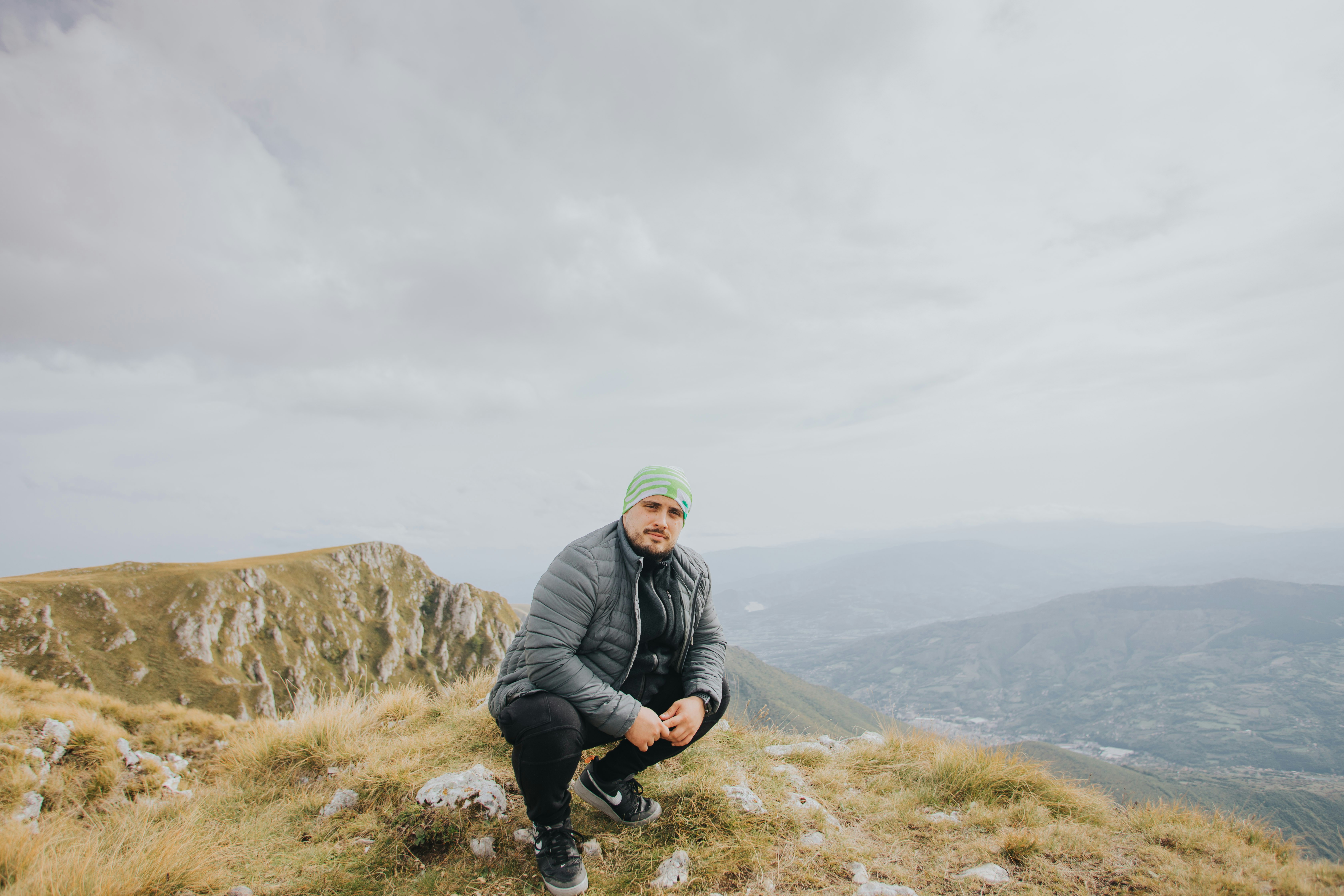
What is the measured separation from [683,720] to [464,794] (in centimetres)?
223

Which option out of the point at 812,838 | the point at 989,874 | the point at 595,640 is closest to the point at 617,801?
the point at 595,640

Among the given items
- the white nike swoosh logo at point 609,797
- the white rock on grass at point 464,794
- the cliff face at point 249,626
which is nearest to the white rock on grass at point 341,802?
the white rock on grass at point 464,794

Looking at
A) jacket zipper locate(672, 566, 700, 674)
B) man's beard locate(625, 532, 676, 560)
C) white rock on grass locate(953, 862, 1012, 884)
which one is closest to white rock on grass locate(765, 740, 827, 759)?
white rock on grass locate(953, 862, 1012, 884)

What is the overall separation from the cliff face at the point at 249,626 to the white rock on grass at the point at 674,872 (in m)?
50.2

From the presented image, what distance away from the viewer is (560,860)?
406 centimetres

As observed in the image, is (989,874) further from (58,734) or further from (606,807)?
(58,734)

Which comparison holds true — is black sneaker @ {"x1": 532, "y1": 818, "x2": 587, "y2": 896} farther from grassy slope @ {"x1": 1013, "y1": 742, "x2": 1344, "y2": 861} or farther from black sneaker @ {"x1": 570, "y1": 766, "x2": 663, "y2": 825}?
grassy slope @ {"x1": 1013, "y1": 742, "x2": 1344, "y2": 861}

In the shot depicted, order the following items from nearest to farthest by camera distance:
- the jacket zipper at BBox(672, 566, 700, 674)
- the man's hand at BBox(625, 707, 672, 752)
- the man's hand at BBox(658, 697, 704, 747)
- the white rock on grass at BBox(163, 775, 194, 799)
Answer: the man's hand at BBox(625, 707, 672, 752)
the man's hand at BBox(658, 697, 704, 747)
the jacket zipper at BBox(672, 566, 700, 674)
the white rock on grass at BBox(163, 775, 194, 799)

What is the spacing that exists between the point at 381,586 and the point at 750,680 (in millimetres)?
124380

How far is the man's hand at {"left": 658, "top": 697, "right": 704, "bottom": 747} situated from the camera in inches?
181

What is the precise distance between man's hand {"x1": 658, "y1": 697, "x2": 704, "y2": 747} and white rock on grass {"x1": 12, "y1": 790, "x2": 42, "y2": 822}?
581 centimetres

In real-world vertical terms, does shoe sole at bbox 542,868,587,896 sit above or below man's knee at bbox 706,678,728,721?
below

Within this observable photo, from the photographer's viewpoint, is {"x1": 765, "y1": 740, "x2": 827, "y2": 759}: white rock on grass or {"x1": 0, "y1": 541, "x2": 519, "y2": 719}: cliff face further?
{"x1": 0, "y1": 541, "x2": 519, "y2": 719}: cliff face

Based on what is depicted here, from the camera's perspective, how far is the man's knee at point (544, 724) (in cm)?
409
